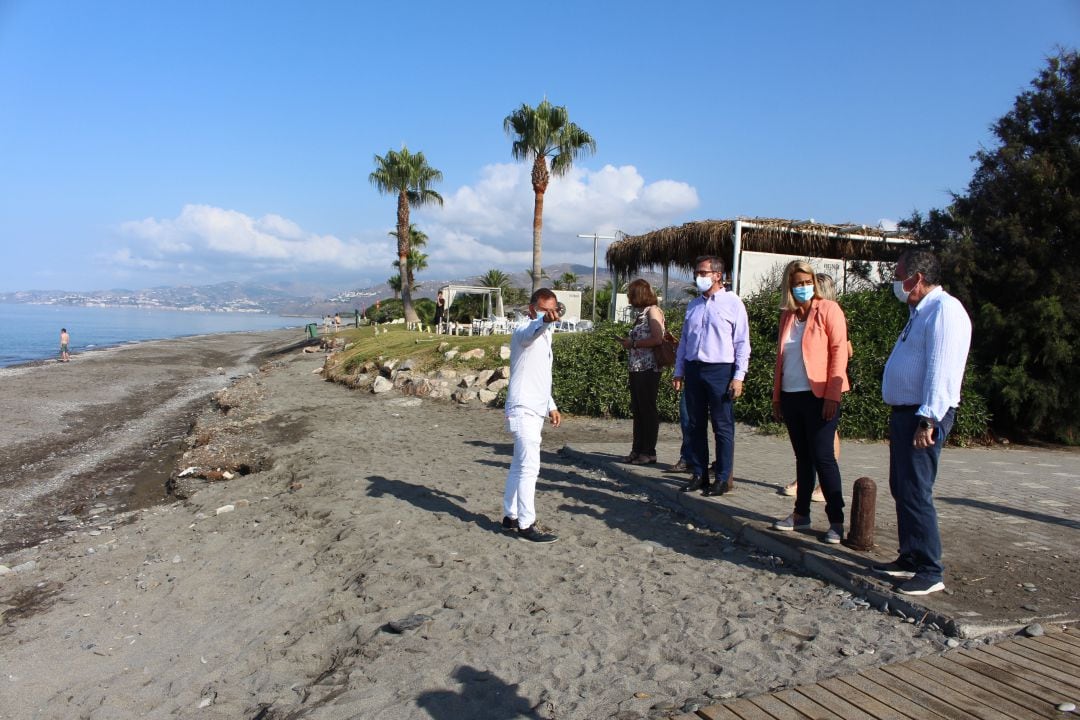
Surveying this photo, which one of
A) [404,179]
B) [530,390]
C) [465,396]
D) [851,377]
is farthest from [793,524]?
[404,179]

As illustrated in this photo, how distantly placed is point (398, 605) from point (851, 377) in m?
7.35

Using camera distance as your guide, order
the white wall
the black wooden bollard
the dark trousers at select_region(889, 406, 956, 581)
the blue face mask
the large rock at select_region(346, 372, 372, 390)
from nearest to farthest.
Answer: the dark trousers at select_region(889, 406, 956, 581) < the black wooden bollard < the blue face mask < the large rock at select_region(346, 372, 372, 390) < the white wall

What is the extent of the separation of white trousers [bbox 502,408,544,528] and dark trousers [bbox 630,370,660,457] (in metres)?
2.15

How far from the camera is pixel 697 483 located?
20.0 feet

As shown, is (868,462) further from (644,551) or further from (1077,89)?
(1077,89)

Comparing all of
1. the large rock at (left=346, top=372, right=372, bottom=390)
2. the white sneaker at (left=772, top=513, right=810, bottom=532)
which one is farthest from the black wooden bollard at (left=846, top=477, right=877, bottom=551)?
the large rock at (left=346, top=372, right=372, bottom=390)

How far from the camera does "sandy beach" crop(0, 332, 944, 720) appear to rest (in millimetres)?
3385

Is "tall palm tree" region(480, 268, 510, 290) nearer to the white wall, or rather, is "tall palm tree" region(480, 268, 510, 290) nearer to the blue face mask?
the white wall

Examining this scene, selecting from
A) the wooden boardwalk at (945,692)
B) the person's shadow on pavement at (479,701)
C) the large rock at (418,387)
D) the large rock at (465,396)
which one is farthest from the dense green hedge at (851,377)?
the person's shadow on pavement at (479,701)

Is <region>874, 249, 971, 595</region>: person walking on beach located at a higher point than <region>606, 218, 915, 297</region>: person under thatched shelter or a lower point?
lower

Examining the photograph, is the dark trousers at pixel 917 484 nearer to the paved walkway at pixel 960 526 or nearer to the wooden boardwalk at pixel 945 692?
the paved walkway at pixel 960 526

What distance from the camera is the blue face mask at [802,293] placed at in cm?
486

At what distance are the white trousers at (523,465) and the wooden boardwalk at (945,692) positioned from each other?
2.55 meters

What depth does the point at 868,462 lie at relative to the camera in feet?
25.9
